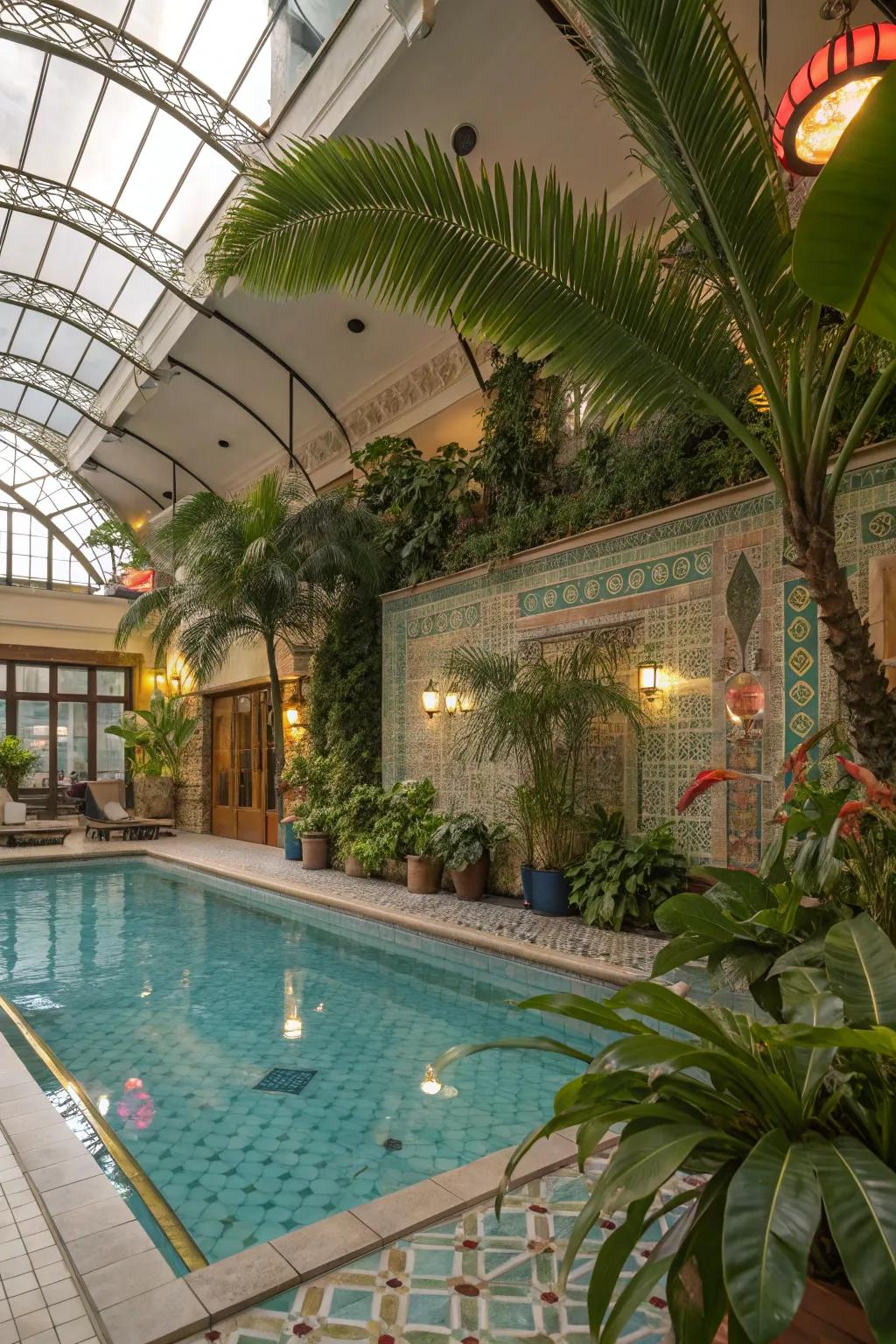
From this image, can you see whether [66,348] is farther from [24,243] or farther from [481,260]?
[481,260]

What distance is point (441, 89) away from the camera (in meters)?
7.18

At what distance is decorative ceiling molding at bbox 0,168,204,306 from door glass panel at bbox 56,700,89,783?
9.26 m

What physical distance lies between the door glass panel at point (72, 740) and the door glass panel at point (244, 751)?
4900mm

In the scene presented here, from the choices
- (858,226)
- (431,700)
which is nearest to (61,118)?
(431,700)

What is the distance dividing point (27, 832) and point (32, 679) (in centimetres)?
511

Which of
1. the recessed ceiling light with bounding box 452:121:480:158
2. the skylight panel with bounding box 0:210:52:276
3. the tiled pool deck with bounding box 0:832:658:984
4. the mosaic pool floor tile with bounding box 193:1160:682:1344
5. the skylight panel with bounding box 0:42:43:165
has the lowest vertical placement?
the tiled pool deck with bounding box 0:832:658:984

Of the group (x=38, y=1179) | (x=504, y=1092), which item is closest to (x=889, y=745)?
(x=504, y=1092)

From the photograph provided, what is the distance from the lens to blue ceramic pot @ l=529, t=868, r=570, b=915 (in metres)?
7.04

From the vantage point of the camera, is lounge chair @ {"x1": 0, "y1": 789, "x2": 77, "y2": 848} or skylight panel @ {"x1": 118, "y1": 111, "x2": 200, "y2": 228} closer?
skylight panel @ {"x1": 118, "y1": 111, "x2": 200, "y2": 228}

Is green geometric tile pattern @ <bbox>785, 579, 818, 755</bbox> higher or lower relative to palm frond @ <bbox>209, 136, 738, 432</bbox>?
lower

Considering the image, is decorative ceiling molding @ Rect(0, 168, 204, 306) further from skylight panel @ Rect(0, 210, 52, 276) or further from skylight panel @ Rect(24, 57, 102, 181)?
skylight panel @ Rect(0, 210, 52, 276)

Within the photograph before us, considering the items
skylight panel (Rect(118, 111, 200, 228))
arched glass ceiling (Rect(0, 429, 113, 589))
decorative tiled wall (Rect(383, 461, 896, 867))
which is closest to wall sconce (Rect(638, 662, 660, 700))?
decorative tiled wall (Rect(383, 461, 896, 867))

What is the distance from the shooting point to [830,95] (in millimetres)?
2357

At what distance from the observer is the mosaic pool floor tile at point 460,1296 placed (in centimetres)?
200
